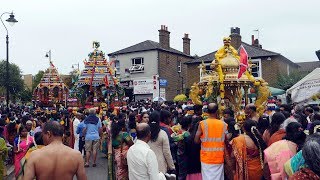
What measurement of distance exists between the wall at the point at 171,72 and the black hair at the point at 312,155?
34858mm

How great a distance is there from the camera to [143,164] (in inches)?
194

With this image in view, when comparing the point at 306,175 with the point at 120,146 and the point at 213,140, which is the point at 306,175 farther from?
the point at 120,146

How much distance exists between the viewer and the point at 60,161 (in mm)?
4672

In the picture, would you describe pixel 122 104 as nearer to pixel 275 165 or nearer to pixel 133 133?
pixel 133 133

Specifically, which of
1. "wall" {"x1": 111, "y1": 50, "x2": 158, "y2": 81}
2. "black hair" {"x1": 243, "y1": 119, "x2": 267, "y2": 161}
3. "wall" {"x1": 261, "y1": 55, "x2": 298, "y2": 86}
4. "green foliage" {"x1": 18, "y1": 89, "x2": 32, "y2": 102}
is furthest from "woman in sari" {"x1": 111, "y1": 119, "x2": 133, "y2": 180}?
"green foliage" {"x1": 18, "y1": 89, "x2": 32, "y2": 102}

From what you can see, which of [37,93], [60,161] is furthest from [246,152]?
[37,93]

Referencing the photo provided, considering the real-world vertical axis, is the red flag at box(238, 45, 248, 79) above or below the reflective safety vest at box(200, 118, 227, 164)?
above

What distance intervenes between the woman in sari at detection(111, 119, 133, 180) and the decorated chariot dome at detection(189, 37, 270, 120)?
612cm

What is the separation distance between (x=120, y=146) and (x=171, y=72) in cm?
3341

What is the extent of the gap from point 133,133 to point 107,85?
14.9 meters

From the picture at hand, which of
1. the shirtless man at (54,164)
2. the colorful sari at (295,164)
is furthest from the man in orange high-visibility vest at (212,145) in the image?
the colorful sari at (295,164)

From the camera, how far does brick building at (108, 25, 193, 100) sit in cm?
3816

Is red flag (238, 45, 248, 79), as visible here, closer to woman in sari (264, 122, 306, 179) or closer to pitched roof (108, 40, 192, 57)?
woman in sari (264, 122, 306, 179)

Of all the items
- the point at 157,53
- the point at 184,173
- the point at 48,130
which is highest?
the point at 157,53
